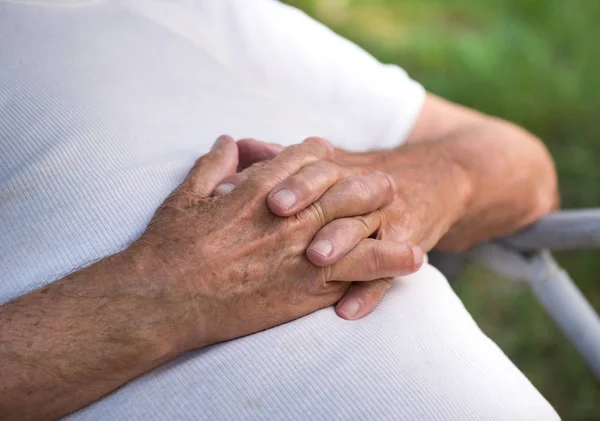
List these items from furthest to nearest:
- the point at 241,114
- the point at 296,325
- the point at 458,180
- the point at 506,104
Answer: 1. the point at 506,104
2. the point at 458,180
3. the point at 241,114
4. the point at 296,325

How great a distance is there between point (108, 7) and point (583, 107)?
2.33 metres

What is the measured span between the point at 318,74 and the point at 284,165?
0.35m

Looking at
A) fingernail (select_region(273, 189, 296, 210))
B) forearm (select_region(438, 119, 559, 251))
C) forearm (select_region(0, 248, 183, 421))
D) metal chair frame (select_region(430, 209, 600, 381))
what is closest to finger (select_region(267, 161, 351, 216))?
fingernail (select_region(273, 189, 296, 210))

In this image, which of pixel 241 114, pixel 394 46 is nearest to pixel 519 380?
pixel 241 114

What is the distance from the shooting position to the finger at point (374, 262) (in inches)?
44.5

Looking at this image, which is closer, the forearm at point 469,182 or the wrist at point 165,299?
the wrist at point 165,299

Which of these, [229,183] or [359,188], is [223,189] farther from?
[359,188]

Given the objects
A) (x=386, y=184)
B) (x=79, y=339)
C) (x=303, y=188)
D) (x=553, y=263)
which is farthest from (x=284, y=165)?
(x=553, y=263)

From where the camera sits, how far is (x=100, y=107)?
1.22 meters

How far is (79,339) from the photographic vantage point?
975 mm

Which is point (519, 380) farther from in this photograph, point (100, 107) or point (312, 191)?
point (100, 107)

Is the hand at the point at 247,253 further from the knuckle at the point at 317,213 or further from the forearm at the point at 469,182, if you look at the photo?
the forearm at the point at 469,182

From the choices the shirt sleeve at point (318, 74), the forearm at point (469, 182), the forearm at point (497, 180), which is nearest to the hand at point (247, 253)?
the forearm at point (469, 182)

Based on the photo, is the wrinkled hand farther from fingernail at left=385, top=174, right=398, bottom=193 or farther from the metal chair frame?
the metal chair frame
